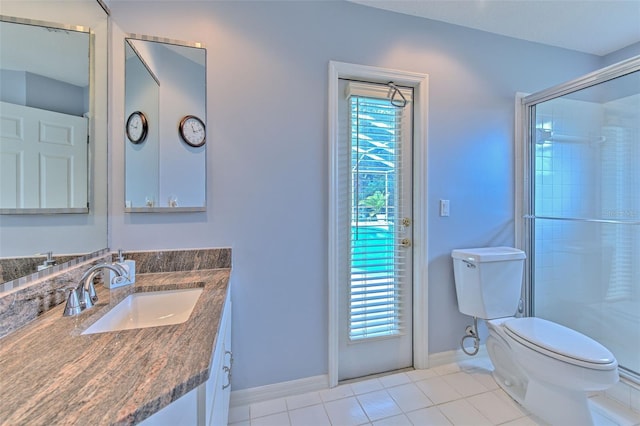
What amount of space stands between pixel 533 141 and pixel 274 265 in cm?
218

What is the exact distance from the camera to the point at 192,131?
1.45 meters

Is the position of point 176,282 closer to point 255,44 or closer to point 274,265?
point 274,265

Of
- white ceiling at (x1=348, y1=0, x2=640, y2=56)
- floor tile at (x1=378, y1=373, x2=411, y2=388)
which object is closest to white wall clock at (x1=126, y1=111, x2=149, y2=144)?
white ceiling at (x1=348, y1=0, x2=640, y2=56)

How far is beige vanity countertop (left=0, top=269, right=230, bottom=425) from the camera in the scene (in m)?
0.48

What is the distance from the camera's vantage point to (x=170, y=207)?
1440mm

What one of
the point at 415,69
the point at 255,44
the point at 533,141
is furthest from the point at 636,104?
the point at 255,44

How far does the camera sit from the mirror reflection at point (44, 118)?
0.87 metres

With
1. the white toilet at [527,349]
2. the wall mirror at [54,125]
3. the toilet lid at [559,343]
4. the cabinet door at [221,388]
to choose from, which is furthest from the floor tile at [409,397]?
the wall mirror at [54,125]

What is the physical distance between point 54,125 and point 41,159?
0.16 m

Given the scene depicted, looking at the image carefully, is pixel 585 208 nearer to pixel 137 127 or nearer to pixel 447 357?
pixel 447 357

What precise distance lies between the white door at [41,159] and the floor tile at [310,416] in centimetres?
149

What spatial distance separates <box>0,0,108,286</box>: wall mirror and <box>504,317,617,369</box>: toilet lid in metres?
2.22

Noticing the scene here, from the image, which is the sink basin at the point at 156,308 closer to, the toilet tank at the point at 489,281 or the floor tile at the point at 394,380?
the floor tile at the point at 394,380

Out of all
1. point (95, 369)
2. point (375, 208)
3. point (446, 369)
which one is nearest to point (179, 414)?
point (95, 369)
